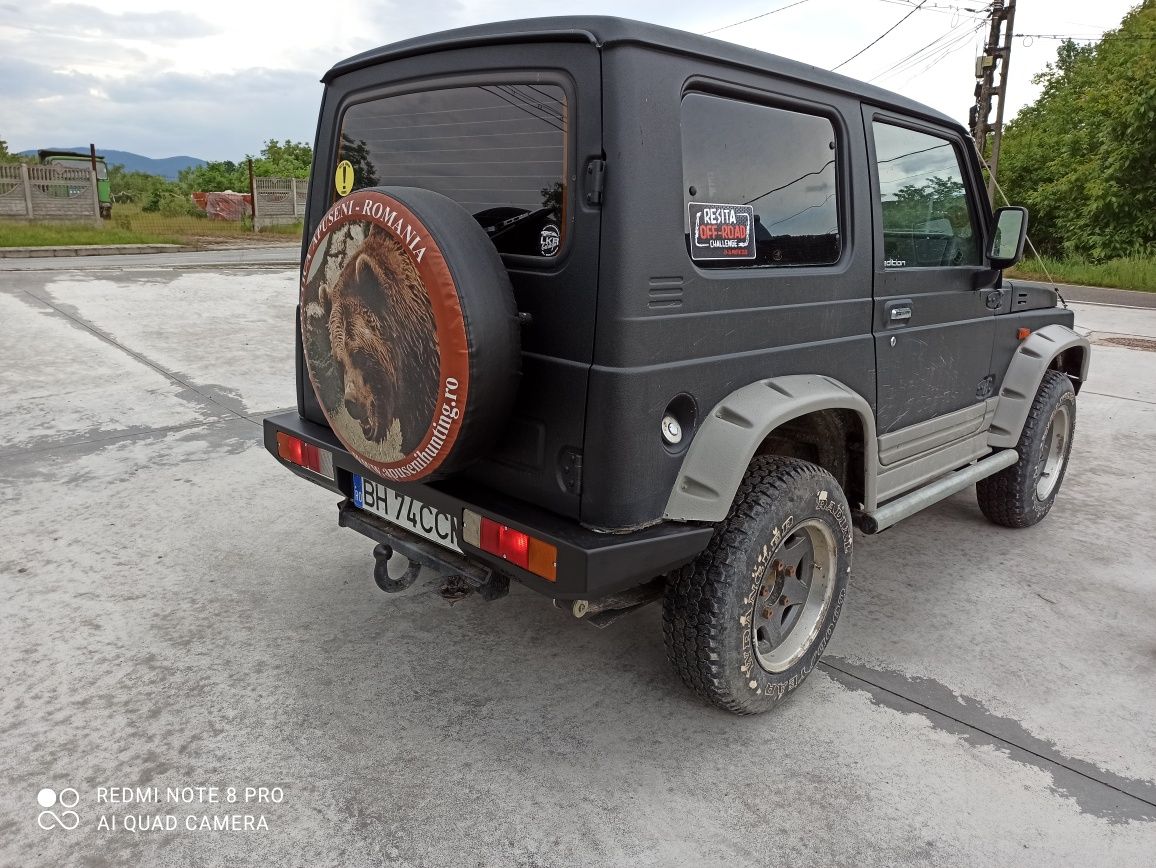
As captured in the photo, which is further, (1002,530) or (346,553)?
(1002,530)

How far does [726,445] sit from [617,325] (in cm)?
49

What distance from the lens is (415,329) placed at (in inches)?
88.0

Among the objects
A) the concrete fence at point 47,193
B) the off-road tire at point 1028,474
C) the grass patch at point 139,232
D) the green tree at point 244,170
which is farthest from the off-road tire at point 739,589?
the green tree at point 244,170

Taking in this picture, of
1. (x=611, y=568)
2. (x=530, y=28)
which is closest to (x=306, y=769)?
(x=611, y=568)

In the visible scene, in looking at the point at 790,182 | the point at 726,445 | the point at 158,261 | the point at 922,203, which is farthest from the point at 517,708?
the point at 158,261

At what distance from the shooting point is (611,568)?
222 cm

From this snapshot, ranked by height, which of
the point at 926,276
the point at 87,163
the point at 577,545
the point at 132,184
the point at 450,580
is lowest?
the point at 450,580

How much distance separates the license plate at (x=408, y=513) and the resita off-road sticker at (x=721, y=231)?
1065 millimetres

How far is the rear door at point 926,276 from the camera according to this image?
3178 millimetres

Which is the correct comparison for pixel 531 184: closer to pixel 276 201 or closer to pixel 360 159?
pixel 360 159

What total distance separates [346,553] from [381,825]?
1.86 m

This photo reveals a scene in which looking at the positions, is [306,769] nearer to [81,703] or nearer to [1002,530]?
[81,703]

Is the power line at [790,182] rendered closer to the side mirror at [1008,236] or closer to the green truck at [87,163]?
the side mirror at [1008,236]

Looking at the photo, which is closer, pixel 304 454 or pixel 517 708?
pixel 517 708
